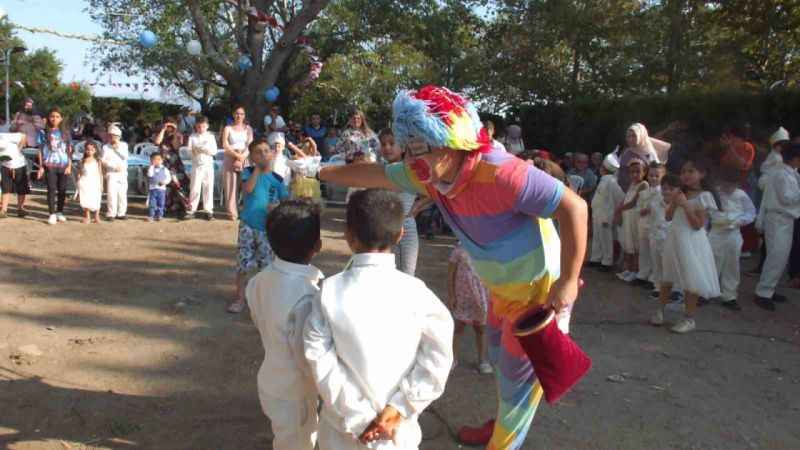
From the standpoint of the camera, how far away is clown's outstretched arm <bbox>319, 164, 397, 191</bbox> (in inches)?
123

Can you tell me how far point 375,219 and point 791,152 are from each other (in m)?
6.28

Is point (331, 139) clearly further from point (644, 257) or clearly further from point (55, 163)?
point (644, 257)

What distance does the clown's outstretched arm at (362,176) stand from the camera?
10.3ft

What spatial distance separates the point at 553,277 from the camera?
2920 millimetres

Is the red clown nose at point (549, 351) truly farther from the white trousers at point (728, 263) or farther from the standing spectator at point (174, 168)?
the standing spectator at point (174, 168)

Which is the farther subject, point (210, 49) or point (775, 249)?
point (210, 49)

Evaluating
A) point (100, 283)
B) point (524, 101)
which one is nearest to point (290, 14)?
point (524, 101)

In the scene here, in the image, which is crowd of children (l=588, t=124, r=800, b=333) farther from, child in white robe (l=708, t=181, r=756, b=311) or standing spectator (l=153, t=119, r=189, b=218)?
standing spectator (l=153, t=119, r=189, b=218)

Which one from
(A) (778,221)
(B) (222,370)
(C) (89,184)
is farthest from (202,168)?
(A) (778,221)

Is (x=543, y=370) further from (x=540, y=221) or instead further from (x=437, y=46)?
(x=437, y=46)

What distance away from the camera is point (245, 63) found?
712 inches

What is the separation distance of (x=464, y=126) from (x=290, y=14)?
18.8 meters

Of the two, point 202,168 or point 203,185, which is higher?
point 202,168

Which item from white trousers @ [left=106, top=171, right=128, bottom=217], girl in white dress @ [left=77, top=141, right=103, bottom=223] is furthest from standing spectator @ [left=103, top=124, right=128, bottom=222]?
girl in white dress @ [left=77, top=141, right=103, bottom=223]
